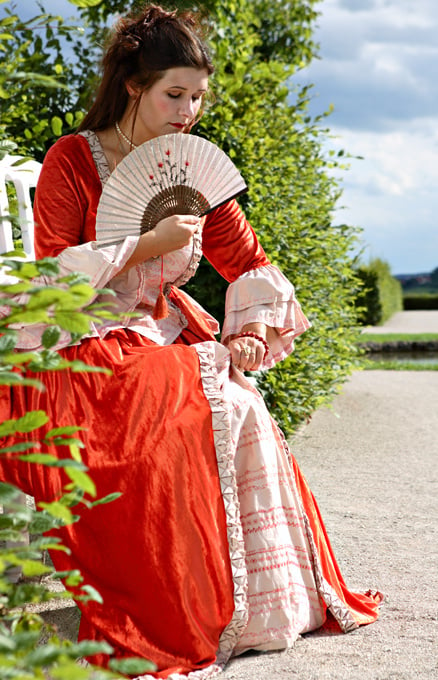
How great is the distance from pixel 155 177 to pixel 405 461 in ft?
10.6

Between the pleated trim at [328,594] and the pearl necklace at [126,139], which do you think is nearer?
the pleated trim at [328,594]

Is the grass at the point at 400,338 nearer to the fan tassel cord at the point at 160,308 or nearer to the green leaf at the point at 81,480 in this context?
the fan tassel cord at the point at 160,308

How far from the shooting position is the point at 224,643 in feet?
7.27

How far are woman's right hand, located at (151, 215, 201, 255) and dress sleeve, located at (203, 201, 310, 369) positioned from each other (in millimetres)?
389

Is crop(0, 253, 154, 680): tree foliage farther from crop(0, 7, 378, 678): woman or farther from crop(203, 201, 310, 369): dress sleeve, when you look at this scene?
crop(203, 201, 310, 369): dress sleeve

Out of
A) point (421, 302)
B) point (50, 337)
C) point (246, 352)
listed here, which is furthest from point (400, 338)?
point (421, 302)

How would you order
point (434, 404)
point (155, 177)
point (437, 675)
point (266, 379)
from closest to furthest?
point (437, 675)
point (155, 177)
point (266, 379)
point (434, 404)

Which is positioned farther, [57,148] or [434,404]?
[434,404]

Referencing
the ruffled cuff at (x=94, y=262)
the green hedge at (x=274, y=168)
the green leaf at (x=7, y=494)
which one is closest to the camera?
the green leaf at (x=7, y=494)

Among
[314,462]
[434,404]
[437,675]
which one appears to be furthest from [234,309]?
[434,404]

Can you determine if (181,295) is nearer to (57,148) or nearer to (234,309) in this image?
(234,309)

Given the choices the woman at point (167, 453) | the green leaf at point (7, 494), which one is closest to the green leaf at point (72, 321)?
the green leaf at point (7, 494)

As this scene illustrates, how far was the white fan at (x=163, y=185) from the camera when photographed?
2.52 meters

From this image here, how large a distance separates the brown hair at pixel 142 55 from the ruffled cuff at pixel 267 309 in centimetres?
Result: 69
